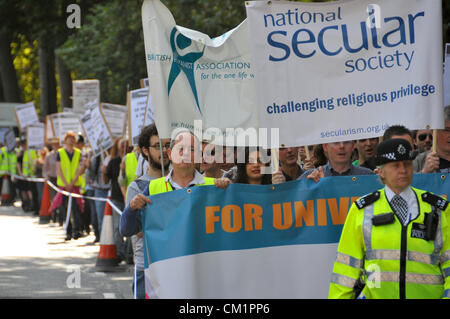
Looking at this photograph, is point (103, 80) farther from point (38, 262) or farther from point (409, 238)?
point (409, 238)

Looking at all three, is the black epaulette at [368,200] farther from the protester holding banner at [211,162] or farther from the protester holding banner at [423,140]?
the protester holding banner at [423,140]

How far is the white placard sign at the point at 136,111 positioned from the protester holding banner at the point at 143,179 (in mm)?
5871

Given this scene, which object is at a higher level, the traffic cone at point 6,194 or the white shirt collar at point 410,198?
Answer: the white shirt collar at point 410,198

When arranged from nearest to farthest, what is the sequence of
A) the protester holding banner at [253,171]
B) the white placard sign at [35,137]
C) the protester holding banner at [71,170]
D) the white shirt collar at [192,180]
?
1. the white shirt collar at [192,180]
2. the protester holding banner at [253,171]
3. the protester holding banner at [71,170]
4. the white placard sign at [35,137]

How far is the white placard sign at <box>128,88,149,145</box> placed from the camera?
13.5 m

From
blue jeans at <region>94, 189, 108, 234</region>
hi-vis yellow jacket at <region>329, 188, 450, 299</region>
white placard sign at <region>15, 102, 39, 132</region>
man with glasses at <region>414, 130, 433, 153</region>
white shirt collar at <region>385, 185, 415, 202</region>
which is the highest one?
white placard sign at <region>15, 102, 39, 132</region>

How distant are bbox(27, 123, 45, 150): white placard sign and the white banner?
22953mm

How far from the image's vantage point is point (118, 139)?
15516 millimetres

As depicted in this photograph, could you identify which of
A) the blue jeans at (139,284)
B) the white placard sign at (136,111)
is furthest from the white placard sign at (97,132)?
the blue jeans at (139,284)

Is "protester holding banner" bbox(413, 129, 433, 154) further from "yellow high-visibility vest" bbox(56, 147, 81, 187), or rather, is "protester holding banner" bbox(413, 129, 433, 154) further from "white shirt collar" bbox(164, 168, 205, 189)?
"yellow high-visibility vest" bbox(56, 147, 81, 187)

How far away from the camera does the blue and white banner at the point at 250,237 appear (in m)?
6.16

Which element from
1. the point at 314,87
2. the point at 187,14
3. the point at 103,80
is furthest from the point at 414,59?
the point at 103,80

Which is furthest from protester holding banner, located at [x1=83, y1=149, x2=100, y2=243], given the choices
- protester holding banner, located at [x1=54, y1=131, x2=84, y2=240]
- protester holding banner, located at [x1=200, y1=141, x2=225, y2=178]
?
protester holding banner, located at [x1=200, y1=141, x2=225, y2=178]

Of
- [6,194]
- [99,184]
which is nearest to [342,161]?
[99,184]
